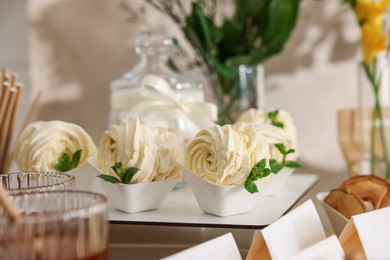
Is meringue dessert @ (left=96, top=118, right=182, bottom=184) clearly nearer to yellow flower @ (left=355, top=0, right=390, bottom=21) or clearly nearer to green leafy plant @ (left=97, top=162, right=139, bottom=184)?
green leafy plant @ (left=97, top=162, right=139, bottom=184)

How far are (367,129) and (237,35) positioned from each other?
269mm

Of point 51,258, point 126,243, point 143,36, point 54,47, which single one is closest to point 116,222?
point 126,243

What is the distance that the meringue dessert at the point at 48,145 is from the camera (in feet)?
2.26

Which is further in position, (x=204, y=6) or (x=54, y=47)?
(x=54, y=47)

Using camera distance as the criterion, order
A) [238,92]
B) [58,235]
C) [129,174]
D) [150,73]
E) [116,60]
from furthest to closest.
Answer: [116,60]
[238,92]
[150,73]
[129,174]
[58,235]

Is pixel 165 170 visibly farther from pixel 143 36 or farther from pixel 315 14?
pixel 315 14

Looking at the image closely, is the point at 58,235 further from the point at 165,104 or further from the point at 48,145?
the point at 165,104

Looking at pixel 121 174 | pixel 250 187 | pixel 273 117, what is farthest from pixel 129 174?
pixel 273 117

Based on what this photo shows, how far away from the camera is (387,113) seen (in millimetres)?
1095

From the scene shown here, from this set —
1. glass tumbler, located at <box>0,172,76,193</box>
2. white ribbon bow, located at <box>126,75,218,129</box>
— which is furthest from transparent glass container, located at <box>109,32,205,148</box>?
glass tumbler, located at <box>0,172,76,193</box>

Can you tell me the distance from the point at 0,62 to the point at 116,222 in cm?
67

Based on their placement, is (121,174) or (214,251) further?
(121,174)

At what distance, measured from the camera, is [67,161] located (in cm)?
71

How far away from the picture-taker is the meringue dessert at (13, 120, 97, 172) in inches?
27.1
